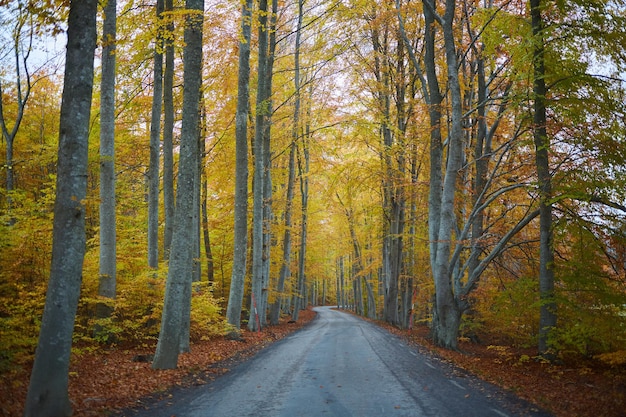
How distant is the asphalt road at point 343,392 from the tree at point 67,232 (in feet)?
3.75

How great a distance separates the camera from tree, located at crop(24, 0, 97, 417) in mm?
5039

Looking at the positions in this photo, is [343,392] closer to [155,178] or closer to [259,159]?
[155,178]

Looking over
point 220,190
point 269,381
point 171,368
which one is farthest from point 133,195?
point 269,381

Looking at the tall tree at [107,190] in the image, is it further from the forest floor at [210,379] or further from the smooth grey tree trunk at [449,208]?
the smooth grey tree trunk at [449,208]

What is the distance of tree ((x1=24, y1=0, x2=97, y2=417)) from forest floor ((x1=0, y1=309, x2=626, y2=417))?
454 millimetres

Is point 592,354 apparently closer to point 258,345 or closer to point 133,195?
point 258,345

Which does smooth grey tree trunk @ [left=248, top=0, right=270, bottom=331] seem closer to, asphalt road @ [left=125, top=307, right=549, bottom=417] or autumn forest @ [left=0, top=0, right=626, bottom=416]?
autumn forest @ [left=0, top=0, right=626, bottom=416]

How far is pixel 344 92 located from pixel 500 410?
1815 centimetres

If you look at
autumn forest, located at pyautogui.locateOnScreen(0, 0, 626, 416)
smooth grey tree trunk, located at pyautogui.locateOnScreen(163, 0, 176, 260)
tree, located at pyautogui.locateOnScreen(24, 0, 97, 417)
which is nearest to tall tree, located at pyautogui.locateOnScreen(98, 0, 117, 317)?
autumn forest, located at pyautogui.locateOnScreen(0, 0, 626, 416)

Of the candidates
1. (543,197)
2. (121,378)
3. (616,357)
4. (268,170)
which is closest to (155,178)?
(121,378)

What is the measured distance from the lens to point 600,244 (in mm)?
9234

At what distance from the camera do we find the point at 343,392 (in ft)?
22.5

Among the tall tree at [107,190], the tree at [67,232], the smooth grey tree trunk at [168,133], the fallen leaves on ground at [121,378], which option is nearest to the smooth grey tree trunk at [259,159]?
the smooth grey tree trunk at [168,133]

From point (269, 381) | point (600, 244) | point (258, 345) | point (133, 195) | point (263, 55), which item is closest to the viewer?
point (269, 381)
